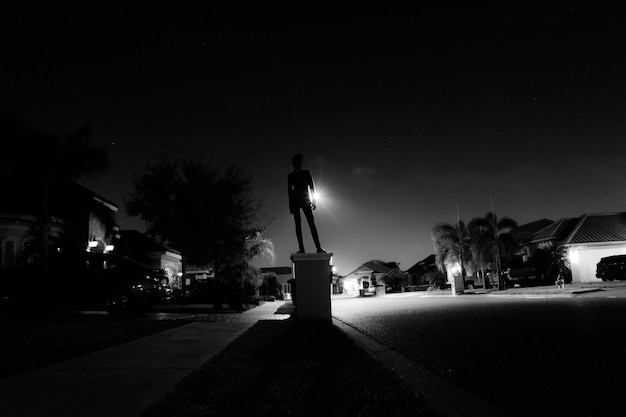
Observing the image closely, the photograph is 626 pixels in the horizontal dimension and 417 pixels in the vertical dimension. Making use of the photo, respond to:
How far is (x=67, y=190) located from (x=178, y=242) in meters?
6.77

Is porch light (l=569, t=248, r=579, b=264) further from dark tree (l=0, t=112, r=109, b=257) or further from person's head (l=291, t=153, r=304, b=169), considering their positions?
person's head (l=291, t=153, r=304, b=169)

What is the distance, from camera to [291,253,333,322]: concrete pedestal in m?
9.04

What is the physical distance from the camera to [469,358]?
431 cm

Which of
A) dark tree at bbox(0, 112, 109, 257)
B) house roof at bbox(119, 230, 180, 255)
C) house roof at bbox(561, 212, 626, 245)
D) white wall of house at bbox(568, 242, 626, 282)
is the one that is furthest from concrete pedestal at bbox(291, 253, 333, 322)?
house roof at bbox(561, 212, 626, 245)

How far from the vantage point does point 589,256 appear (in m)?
39.7

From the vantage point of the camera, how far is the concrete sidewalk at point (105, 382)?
10.5ft

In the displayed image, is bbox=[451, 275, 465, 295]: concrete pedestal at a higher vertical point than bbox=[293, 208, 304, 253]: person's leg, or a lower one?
lower

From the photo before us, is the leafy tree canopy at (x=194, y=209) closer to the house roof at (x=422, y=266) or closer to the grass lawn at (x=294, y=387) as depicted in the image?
the grass lawn at (x=294, y=387)

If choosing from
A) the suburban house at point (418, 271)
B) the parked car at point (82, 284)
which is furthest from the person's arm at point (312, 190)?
the suburban house at point (418, 271)

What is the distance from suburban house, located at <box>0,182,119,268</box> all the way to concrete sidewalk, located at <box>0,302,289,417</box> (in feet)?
64.6

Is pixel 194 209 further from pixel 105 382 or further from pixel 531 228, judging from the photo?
pixel 531 228

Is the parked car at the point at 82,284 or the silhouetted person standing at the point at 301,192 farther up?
the silhouetted person standing at the point at 301,192

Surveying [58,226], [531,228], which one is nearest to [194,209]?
[58,226]

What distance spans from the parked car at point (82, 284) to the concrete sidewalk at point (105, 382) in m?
8.47
